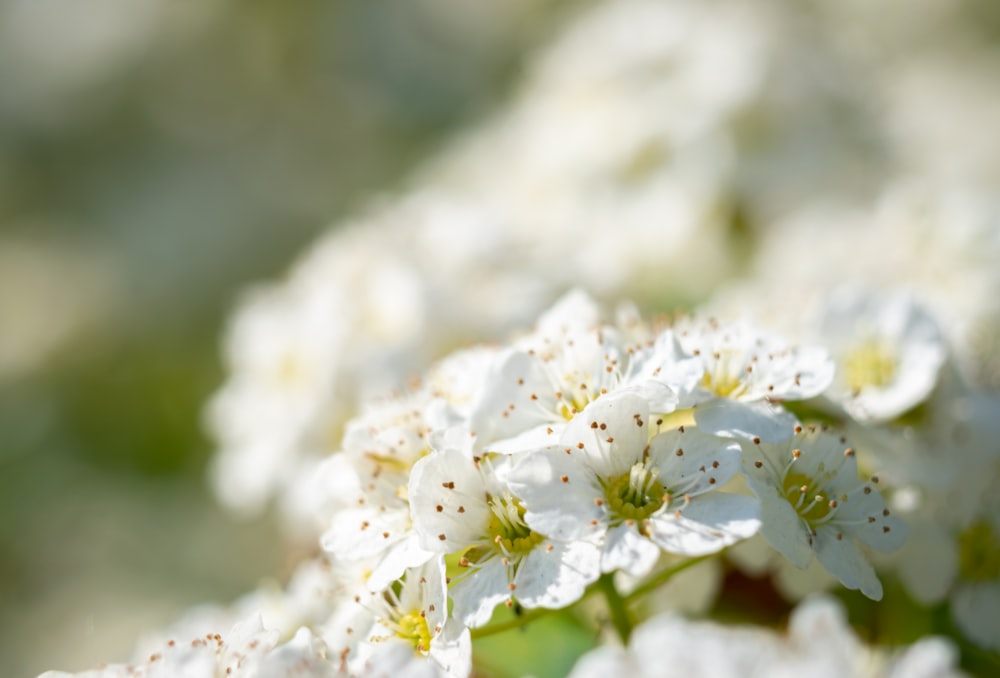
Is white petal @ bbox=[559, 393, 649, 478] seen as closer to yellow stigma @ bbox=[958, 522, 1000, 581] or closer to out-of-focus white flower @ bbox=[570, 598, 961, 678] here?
out-of-focus white flower @ bbox=[570, 598, 961, 678]

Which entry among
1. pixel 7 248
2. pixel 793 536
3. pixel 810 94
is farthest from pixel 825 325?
pixel 7 248

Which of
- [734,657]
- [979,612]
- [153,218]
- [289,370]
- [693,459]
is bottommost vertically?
[979,612]

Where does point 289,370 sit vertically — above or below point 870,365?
above

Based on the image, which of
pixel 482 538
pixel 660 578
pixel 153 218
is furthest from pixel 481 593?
pixel 153 218

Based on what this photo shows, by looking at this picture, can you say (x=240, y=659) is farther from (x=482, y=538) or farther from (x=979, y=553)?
(x=979, y=553)

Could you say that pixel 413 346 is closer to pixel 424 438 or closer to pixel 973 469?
pixel 424 438

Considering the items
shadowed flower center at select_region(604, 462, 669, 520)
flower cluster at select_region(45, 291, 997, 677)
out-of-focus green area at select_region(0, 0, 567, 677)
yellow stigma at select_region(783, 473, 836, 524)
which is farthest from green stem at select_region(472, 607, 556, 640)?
out-of-focus green area at select_region(0, 0, 567, 677)
